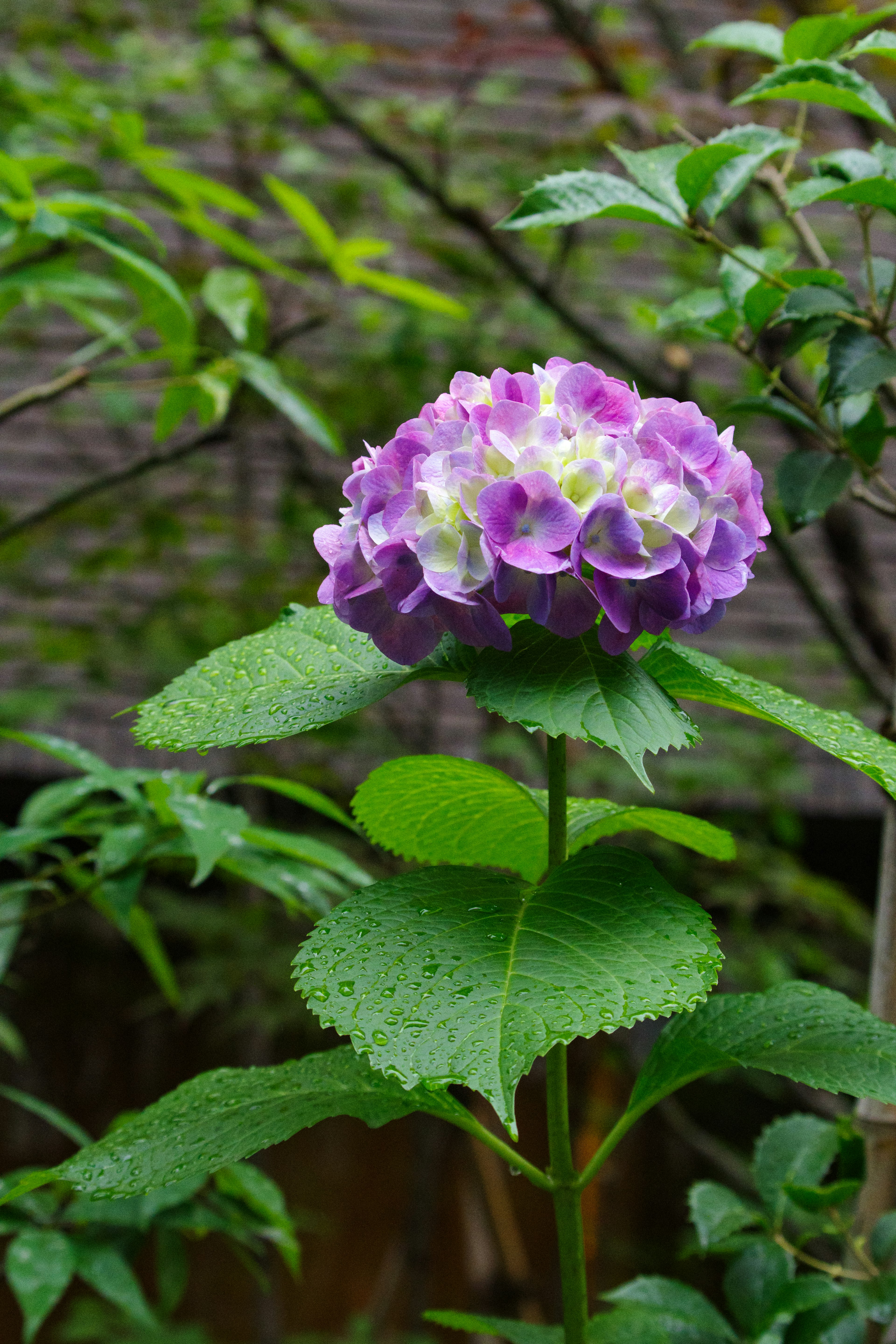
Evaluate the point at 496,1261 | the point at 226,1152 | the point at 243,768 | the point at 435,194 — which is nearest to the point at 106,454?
the point at 243,768

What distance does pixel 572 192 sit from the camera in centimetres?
85

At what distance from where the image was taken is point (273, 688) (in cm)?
65

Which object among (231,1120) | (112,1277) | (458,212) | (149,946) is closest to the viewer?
(231,1120)

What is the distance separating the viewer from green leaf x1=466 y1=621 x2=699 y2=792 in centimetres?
53

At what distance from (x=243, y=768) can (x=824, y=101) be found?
2172mm

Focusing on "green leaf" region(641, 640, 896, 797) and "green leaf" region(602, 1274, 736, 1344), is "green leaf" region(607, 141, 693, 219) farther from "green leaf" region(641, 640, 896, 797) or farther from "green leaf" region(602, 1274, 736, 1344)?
"green leaf" region(602, 1274, 736, 1344)

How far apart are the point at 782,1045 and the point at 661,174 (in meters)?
0.69

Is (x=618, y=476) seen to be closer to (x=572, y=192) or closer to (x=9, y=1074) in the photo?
(x=572, y=192)

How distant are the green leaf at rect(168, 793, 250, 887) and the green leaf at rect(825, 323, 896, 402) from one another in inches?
23.9

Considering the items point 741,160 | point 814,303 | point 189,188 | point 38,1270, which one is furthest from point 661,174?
point 38,1270

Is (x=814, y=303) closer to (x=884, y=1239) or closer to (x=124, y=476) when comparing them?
(x=884, y=1239)

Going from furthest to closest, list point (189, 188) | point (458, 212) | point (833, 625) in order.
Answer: point (458, 212), point (833, 625), point (189, 188)

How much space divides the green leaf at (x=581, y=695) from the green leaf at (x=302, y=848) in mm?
445

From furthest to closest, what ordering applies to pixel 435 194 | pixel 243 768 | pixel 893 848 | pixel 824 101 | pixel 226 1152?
pixel 243 768 → pixel 435 194 → pixel 893 848 → pixel 824 101 → pixel 226 1152
